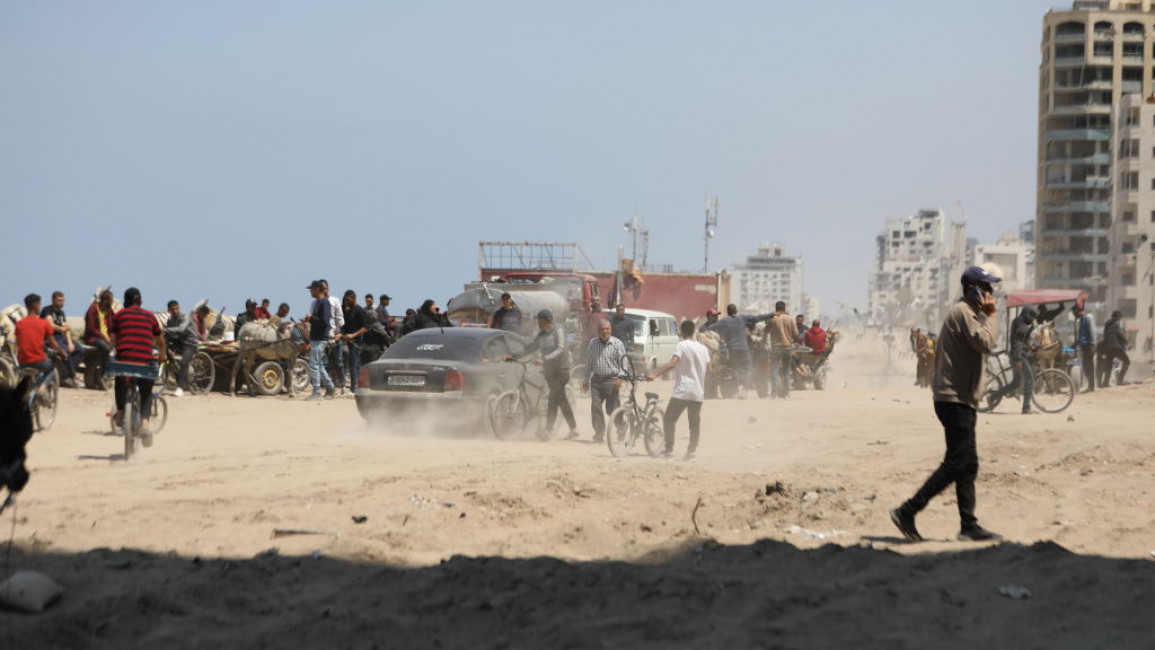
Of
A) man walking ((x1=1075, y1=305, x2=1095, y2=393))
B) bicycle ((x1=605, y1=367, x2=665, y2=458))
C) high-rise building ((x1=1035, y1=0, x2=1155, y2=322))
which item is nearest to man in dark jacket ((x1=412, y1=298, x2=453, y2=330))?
bicycle ((x1=605, y1=367, x2=665, y2=458))

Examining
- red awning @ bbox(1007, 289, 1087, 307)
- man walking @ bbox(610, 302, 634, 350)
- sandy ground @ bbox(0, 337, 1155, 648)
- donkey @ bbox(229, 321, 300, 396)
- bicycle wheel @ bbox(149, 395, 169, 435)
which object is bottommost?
sandy ground @ bbox(0, 337, 1155, 648)

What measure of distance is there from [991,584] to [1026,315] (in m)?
13.6

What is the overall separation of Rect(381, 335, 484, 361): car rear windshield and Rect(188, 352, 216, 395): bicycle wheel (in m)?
7.09

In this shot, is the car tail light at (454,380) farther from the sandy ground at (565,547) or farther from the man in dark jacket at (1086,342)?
the man in dark jacket at (1086,342)

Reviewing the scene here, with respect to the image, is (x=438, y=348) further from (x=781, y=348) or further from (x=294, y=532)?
(x=781, y=348)

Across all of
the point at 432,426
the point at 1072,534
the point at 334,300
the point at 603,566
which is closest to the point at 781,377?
the point at 334,300

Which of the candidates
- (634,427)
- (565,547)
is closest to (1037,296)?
(634,427)

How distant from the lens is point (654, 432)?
592 inches

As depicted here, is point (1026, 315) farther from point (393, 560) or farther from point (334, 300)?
point (393, 560)

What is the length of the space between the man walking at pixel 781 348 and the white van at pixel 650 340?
6.40m

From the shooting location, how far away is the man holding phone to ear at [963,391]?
8.59 metres

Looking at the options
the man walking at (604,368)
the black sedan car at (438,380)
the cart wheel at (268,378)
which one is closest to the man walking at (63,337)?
the cart wheel at (268,378)

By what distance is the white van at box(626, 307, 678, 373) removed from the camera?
32.3 meters

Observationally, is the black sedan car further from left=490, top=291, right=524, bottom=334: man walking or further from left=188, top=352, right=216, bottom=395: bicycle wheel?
left=188, top=352, right=216, bottom=395: bicycle wheel
